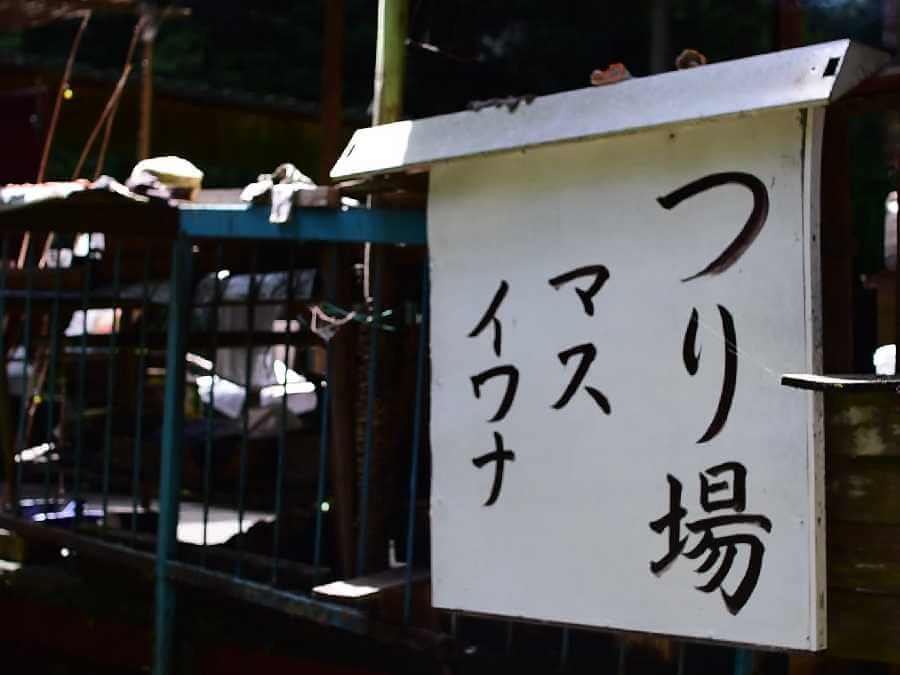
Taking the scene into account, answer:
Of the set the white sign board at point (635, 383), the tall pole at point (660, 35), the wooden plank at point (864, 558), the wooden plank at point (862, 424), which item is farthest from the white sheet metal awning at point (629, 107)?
the tall pole at point (660, 35)

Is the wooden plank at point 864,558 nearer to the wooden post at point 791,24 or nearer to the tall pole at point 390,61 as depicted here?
the wooden post at point 791,24

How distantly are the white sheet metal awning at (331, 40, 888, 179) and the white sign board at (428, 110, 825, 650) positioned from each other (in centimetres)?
8

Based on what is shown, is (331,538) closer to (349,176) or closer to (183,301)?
(183,301)

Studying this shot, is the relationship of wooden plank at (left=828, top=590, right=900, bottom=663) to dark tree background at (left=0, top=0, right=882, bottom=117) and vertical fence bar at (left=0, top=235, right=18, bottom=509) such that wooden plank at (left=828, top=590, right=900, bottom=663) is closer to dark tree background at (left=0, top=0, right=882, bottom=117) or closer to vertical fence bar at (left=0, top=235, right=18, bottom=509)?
vertical fence bar at (left=0, top=235, right=18, bottom=509)

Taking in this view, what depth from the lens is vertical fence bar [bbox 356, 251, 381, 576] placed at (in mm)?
4031

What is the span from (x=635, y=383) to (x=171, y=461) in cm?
212

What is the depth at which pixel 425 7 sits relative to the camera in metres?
5.47

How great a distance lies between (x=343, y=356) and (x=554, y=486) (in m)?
1.15

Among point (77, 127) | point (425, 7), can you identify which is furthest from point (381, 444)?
point (77, 127)

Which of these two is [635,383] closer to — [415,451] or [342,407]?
[415,451]

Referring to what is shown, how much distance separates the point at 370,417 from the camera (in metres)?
4.02

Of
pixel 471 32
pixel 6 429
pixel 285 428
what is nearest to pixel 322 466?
pixel 285 428

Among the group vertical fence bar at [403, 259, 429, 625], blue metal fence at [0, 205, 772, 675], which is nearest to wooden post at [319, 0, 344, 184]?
blue metal fence at [0, 205, 772, 675]

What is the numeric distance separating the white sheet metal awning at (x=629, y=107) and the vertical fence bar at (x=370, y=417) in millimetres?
487
